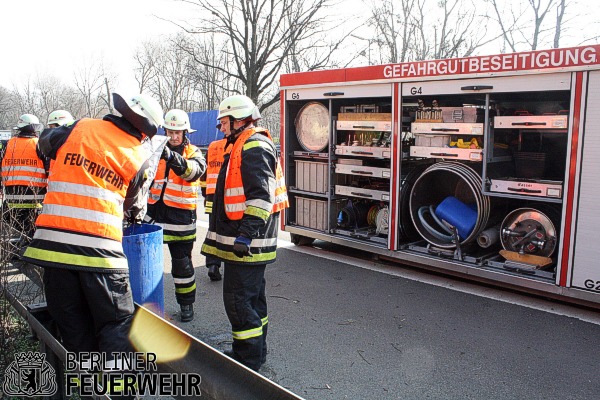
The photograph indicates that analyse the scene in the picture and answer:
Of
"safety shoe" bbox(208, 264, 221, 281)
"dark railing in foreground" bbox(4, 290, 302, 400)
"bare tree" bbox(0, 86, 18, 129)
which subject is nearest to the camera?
"dark railing in foreground" bbox(4, 290, 302, 400)

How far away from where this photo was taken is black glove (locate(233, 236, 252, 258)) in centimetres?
359

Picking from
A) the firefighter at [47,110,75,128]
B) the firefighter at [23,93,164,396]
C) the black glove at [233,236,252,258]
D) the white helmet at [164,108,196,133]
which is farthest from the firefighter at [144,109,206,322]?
the firefighter at [47,110,75,128]

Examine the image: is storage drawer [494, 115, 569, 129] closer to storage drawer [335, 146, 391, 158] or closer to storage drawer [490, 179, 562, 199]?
storage drawer [490, 179, 562, 199]

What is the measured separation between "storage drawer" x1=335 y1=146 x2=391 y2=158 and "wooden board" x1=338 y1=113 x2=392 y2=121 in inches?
15.6

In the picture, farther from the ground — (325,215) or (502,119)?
(502,119)

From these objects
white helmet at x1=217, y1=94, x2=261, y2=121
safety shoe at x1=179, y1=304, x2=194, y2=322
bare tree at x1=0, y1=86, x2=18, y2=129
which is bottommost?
safety shoe at x1=179, y1=304, x2=194, y2=322

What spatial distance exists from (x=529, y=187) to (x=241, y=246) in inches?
137

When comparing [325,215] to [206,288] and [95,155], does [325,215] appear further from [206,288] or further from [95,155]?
[95,155]

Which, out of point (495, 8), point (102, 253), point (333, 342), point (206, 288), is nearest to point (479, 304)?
point (333, 342)

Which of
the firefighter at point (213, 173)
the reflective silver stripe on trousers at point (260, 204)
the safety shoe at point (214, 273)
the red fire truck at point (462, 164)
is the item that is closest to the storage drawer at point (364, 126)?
the red fire truck at point (462, 164)

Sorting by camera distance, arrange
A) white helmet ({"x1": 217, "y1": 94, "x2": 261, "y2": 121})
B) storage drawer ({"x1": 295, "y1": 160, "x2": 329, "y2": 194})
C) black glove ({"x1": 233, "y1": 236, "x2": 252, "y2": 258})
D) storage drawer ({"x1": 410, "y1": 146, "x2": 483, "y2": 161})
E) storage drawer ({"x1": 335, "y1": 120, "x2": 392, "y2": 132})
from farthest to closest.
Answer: storage drawer ({"x1": 295, "y1": 160, "x2": 329, "y2": 194}) < storage drawer ({"x1": 335, "y1": 120, "x2": 392, "y2": 132}) < storage drawer ({"x1": 410, "y1": 146, "x2": 483, "y2": 161}) < white helmet ({"x1": 217, "y1": 94, "x2": 261, "y2": 121}) < black glove ({"x1": 233, "y1": 236, "x2": 252, "y2": 258})

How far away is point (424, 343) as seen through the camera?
457 cm

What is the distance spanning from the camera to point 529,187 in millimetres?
5566

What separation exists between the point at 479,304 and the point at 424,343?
1269 millimetres
